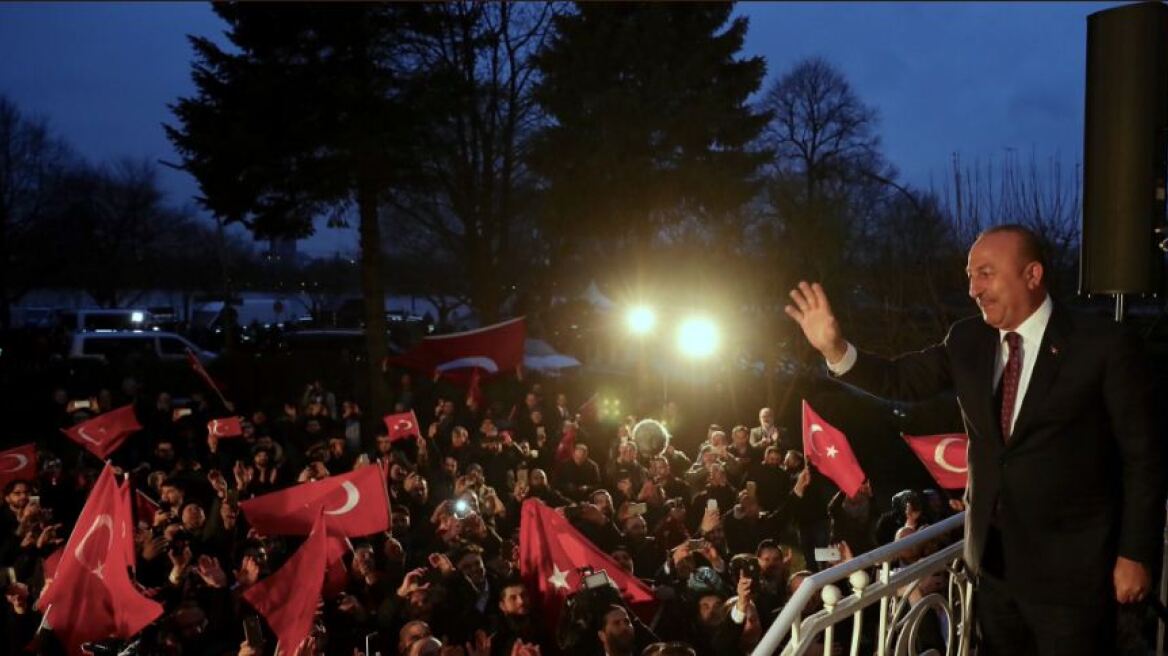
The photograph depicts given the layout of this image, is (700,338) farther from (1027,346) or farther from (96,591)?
(1027,346)

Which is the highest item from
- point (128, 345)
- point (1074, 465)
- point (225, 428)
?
point (1074, 465)

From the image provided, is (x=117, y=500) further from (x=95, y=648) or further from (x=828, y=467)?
(x=828, y=467)

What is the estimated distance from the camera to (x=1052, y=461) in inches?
111

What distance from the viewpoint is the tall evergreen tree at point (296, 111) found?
62.8ft

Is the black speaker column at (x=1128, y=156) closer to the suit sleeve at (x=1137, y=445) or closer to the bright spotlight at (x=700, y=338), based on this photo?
the suit sleeve at (x=1137, y=445)

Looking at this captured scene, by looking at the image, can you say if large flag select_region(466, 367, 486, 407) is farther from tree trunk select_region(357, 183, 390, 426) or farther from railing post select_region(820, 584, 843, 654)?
railing post select_region(820, 584, 843, 654)

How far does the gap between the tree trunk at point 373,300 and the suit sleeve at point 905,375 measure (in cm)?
1745

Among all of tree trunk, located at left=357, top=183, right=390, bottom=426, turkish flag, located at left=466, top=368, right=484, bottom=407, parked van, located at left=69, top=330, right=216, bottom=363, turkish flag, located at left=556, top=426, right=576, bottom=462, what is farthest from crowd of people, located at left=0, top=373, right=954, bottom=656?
parked van, located at left=69, top=330, right=216, bottom=363

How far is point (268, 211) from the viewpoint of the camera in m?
20.4

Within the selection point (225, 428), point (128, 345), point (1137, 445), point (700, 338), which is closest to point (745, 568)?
point (1137, 445)

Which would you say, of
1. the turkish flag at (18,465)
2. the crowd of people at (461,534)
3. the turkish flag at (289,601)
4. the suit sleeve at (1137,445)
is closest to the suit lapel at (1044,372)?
the suit sleeve at (1137,445)

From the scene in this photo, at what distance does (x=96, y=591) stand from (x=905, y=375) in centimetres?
621

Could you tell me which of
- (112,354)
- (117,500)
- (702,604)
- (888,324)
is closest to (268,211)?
(112,354)

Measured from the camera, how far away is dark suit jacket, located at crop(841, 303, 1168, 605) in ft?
8.98
